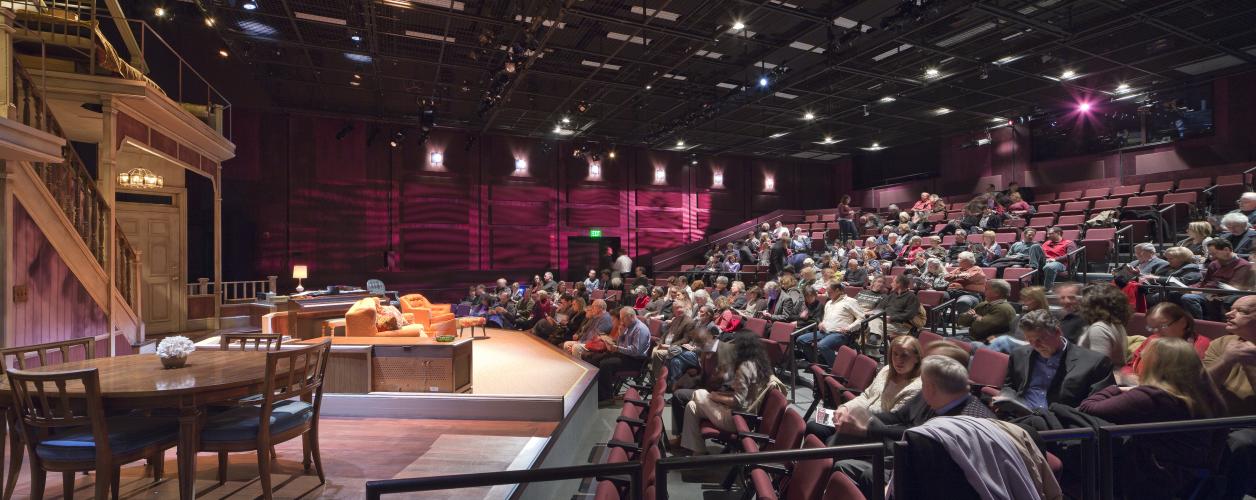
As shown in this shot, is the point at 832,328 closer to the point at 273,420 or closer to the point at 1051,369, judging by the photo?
the point at 1051,369

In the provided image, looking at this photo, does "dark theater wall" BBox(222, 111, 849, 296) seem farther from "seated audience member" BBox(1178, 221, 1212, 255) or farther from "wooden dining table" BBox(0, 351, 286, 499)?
"seated audience member" BBox(1178, 221, 1212, 255)

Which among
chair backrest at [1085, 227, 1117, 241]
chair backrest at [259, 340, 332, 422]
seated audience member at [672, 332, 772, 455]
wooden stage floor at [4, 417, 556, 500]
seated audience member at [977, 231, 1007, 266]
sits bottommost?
wooden stage floor at [4, 417, 556, 500]

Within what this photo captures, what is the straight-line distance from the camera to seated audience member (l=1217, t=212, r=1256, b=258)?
17.3ft

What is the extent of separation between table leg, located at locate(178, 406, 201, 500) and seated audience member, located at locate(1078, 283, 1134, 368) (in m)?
4.57

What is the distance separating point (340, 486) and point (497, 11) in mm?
6566

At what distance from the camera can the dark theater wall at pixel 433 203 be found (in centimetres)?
1162

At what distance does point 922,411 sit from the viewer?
8.80 ft

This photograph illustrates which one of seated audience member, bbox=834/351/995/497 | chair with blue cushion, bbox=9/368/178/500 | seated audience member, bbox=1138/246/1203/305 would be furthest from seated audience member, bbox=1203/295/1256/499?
chair with blue cushion, bbox=9/368/178/500

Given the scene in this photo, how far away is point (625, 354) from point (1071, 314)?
142 inches

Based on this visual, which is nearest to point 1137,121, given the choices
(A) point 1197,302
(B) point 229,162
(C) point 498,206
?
(A) point 1197,302

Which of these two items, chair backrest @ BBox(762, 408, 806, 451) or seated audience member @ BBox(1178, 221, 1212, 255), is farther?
seated audience member @ BBox(1178, 221, 1212, 255)

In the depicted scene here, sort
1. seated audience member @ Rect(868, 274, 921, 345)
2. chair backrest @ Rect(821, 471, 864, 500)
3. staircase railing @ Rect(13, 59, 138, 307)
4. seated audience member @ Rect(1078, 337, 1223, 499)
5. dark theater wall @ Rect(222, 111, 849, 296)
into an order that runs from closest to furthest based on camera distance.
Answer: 1. chair backrest @ Rect(821, 471, 864, 500)
2. seated audience member @ Rect(1078, 337, 1223, 499)
3. staircase railing @ Rect(13, 59, 138, 307)
4. seated audience member @ Rect(868, 274, 921, 345)
5. dark theater wall @ Rect(222, 111, 849, 296)

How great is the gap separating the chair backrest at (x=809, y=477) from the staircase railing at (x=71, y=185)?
5852mm

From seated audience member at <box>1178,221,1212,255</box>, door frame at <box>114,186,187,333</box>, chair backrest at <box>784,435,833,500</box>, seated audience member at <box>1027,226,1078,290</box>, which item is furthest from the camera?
door frame at <box>114,186,187,333</box>
